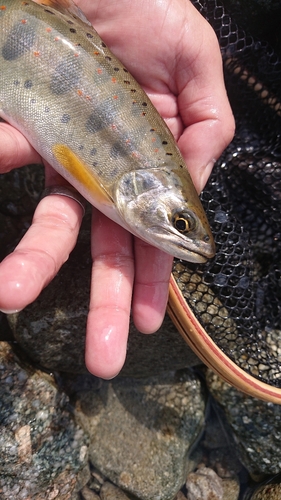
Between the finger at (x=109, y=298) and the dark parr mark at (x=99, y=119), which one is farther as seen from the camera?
the dark parr mark at (x=99, y=119)

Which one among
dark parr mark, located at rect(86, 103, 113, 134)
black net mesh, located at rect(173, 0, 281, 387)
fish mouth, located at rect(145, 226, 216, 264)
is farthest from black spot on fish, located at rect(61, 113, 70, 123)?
black net mesh, located at rect(173, 0, 281, 387)

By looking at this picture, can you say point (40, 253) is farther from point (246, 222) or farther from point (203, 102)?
point (246, 222)

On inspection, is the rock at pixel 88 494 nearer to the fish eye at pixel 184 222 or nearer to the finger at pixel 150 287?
the finger at pixel 150 287

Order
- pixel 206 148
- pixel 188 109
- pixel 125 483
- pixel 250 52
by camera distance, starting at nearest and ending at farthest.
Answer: pixel 206 148 < pixel 188 109 < pixel 250 52 < pixel 125 483

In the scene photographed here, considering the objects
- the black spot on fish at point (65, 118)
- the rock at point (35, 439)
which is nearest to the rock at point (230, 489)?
the rock at point (35, 439)

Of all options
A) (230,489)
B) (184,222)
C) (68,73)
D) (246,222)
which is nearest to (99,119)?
(68,73)

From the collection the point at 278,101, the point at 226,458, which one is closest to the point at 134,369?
the point at 226,458

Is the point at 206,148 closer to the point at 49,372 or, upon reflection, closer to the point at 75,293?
the point at 75,293
